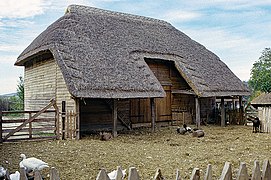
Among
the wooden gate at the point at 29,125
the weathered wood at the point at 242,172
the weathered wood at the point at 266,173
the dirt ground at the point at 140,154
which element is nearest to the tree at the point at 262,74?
the dirt ground at the point at 140,154

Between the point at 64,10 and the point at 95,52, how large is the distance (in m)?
5.55

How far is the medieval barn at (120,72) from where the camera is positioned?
1414cm

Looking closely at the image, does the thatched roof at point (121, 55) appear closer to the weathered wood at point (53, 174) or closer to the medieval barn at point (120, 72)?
the medieval barn at point (120, 72)

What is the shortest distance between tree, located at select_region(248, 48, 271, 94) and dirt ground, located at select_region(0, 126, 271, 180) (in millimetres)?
29107

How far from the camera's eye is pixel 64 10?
19.5m

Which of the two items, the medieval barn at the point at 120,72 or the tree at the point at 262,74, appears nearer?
the medieval barn at the point at 120,72

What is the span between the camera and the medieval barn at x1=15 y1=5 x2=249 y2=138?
1414 centimetres

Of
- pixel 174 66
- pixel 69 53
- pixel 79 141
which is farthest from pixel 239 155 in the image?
pixel 174 66

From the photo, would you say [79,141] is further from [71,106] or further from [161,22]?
[161,22]

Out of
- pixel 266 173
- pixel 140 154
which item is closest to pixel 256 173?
pixel 266 173

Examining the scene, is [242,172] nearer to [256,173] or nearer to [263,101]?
[256,173]

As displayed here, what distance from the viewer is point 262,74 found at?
40.9m

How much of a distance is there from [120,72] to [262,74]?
102ft

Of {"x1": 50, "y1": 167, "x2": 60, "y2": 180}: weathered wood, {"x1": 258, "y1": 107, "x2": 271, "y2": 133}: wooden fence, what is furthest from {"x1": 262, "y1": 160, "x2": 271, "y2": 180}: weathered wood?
{"x1": 258, "y1": 107, "x2": 271, "y2": 133}: wooden fence
